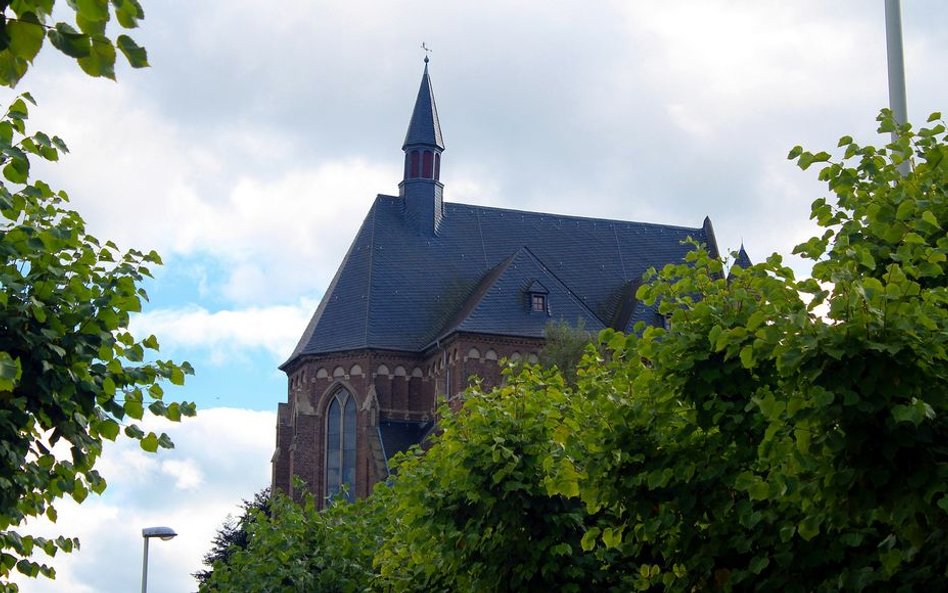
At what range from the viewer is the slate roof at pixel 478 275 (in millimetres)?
54750

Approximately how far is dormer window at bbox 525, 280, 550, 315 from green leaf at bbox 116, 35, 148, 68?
50.2m

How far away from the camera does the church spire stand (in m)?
60.8

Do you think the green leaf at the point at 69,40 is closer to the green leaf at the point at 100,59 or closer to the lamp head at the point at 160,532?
the green leaf at the point at 100,59

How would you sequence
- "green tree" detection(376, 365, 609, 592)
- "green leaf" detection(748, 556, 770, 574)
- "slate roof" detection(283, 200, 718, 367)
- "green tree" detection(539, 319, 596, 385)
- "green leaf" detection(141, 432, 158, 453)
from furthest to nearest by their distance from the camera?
1. "slate roof" detection(283, 200, 718, 367)
2. "green tree" detection(539, 319, 596, 385)
3. "green tree" detection(376, 365, 609, 592)
4. "green leaf" detection(748, 556, 770, 574)
5. "green leaf" detection(141, 432, 158, 453)

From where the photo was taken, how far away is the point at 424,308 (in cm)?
5788

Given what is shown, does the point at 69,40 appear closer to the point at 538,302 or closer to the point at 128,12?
the point at 128,12

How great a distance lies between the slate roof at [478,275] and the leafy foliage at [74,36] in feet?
160

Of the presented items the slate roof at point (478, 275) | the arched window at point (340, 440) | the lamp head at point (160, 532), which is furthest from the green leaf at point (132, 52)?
the arched window at point (340, 440)

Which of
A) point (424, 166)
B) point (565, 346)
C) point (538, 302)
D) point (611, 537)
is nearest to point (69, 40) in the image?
point (611, 537)

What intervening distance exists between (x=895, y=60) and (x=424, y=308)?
1732 inches

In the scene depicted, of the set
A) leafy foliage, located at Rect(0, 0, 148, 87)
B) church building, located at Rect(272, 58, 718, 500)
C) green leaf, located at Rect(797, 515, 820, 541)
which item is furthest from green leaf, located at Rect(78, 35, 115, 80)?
church building, located at Rect(272, 58, 718, 500)

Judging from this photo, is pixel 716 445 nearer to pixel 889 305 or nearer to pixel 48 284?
pixel 889 305

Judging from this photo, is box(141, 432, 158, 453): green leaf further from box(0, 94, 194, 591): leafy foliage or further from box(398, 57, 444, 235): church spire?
box(398, 57, 444, 235): church spire

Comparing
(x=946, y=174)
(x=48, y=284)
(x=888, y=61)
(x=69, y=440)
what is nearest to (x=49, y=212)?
(x=48, y=284)
